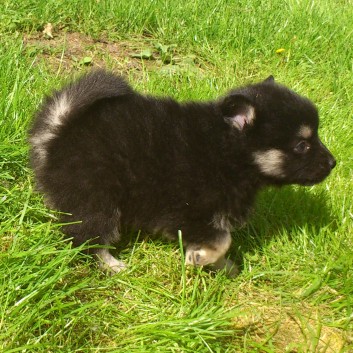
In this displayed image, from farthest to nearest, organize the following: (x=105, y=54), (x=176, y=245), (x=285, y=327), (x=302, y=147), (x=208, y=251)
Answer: (x=105, y=54) < (x=176, y=245) < (x=302, y=147) < (x=208, y=251) < (x=285, y=327)

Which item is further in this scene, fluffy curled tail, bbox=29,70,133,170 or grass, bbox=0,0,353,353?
fluffy curled tail, bbox=29,70,133,170

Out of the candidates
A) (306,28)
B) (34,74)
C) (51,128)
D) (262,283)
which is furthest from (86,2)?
(262,283)

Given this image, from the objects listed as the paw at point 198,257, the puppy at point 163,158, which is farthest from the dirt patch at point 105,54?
→ the paw at point 198,257

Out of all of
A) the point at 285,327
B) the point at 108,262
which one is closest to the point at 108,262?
the point at 108,262

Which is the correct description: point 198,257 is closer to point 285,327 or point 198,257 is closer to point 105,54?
point 285,327

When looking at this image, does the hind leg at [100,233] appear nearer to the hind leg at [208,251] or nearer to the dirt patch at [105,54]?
the hind leg at [208,251]

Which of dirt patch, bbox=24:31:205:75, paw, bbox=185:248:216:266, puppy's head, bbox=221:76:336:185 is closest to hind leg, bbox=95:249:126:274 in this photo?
paw, bbox=185:248:216:266

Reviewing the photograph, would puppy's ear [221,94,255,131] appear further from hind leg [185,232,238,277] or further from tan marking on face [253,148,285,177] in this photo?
hind leg [185,232,238,277]
